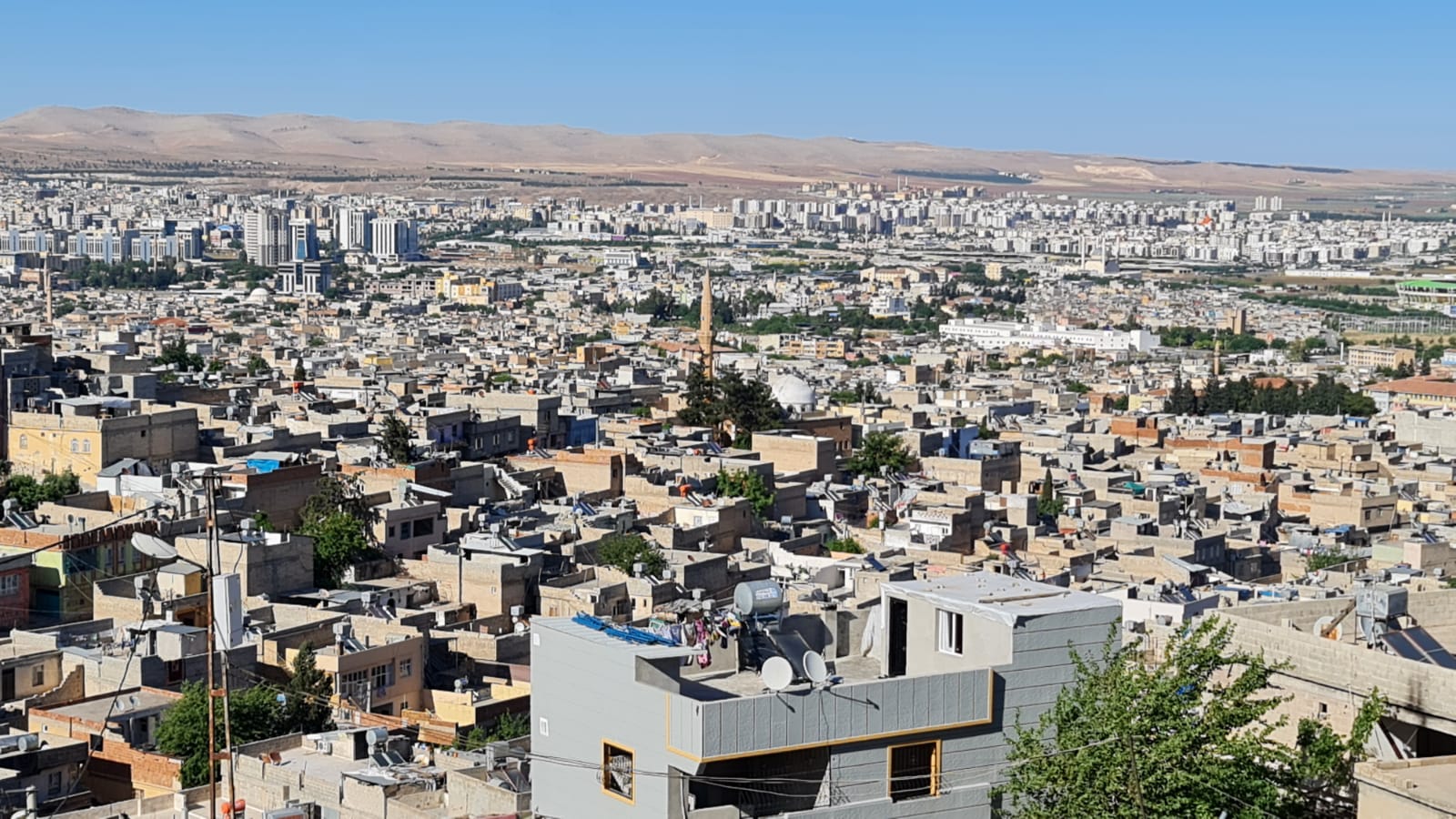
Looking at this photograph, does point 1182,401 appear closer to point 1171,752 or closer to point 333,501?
point 333,501

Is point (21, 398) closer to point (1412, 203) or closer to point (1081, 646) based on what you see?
point (1081, 646)

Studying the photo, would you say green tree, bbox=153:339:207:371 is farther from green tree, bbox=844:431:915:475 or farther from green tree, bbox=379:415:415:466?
green tree, bbox=844:431:915:475

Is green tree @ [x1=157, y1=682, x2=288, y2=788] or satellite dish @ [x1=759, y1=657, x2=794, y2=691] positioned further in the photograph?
green tree @ [x1=157, y1=682, x2=288, y2=788]

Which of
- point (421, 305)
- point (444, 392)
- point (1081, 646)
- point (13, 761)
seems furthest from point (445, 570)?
point (421, 305)

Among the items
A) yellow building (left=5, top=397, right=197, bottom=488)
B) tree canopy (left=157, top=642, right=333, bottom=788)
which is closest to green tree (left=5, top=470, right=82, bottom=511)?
yellow building (left=5, top=397, right=197, bottom=488)

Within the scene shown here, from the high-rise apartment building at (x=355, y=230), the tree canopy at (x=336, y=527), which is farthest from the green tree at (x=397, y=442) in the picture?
the high-rise apartment building at (x=355, y=230)

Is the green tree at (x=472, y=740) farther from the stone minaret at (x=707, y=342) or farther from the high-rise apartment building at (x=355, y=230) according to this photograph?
the high-rise apartment building at (x=355, y=230)

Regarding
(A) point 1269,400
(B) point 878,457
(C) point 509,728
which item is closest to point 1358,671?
(C) point 509,728
